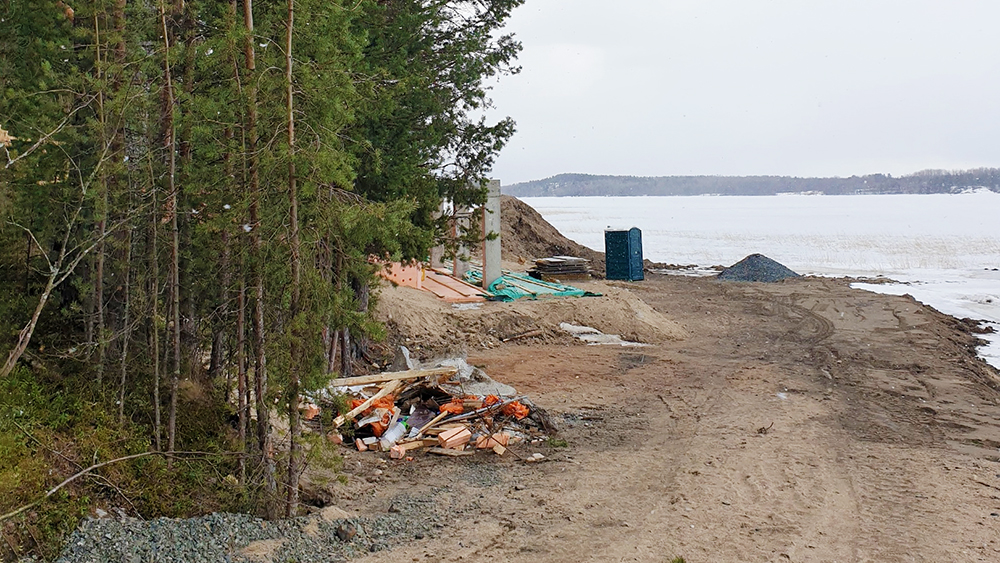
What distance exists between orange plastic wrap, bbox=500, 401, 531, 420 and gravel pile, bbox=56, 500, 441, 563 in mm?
4344

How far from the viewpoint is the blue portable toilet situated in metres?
36.4

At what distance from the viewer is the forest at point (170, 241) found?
763cm

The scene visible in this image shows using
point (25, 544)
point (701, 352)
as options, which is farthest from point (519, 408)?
point (701, 352)

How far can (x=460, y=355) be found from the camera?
18.2m

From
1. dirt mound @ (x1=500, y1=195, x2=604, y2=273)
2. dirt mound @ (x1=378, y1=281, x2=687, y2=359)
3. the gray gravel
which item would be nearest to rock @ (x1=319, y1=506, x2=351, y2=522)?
the gray gravel

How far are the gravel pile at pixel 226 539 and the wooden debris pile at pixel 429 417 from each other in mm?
2799

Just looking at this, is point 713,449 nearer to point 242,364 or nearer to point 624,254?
point 242,364

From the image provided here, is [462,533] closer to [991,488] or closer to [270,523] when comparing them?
[270,523]

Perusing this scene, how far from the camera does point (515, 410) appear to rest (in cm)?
1273

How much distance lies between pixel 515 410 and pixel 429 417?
133cm

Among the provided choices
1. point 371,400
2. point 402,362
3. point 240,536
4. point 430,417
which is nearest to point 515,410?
point 430,417

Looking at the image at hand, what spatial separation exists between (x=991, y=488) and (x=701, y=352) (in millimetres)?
10253

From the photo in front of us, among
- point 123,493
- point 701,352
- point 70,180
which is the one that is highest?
point 70,180

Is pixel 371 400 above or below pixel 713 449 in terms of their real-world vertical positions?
above
